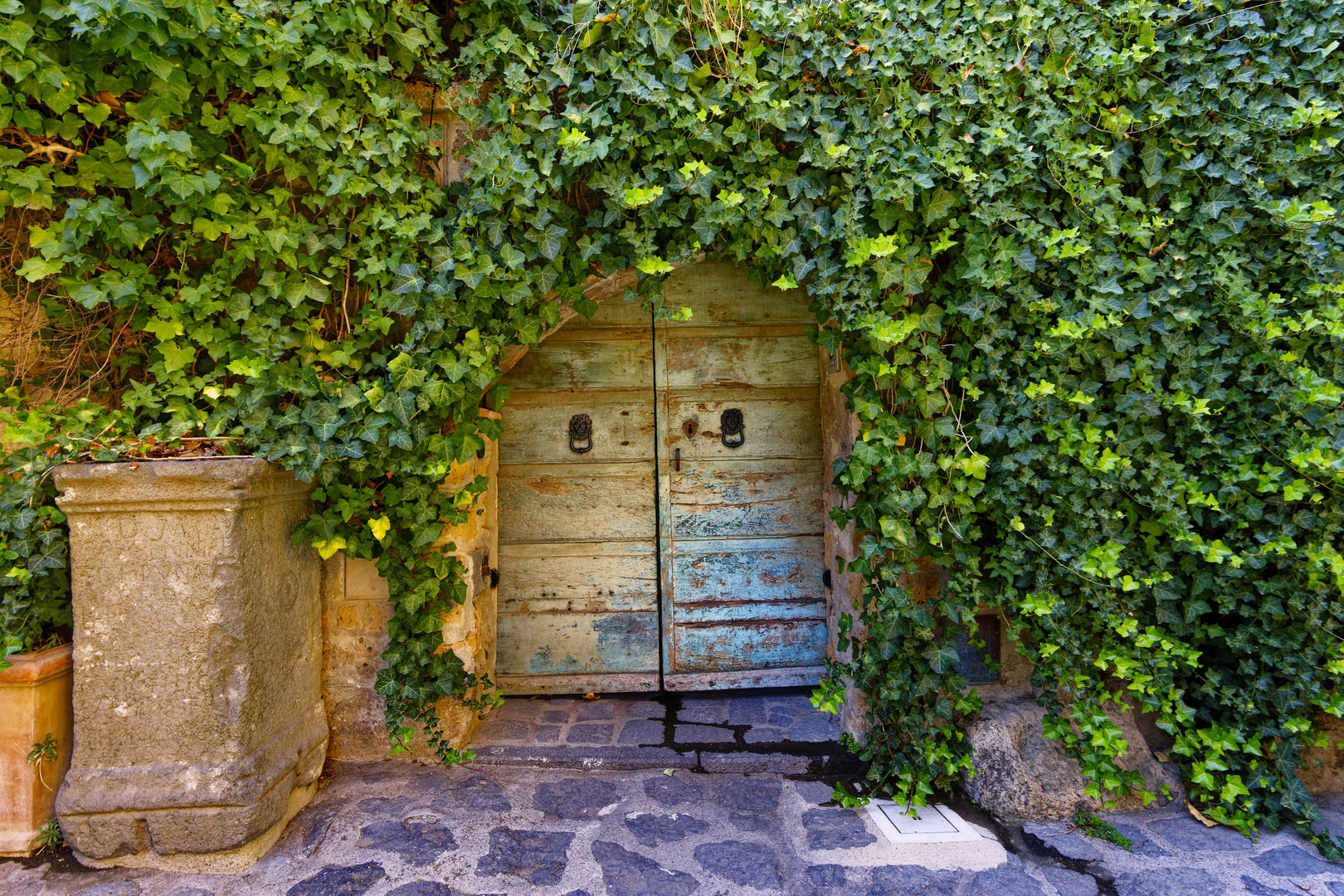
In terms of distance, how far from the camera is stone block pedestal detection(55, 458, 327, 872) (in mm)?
1952

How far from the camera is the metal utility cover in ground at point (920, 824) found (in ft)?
6.77

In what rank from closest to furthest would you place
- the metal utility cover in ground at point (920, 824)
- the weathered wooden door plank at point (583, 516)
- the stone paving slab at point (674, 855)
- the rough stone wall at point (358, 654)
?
the stone paving slab at point (674, 855) < the metal utility cover in ground at point (920, 824) < the rough stone wall at point (358, 654) < the weathered wooden door plank at point (583, 516)

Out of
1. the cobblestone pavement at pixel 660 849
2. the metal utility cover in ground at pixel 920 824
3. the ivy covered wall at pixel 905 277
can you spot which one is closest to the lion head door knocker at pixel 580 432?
the ivy covered wall at pixel 905 277

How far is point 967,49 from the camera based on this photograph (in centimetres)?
212

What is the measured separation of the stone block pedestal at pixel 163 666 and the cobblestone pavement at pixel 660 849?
13 centimetres

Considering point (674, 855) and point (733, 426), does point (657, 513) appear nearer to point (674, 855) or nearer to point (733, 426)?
point (733, 426)

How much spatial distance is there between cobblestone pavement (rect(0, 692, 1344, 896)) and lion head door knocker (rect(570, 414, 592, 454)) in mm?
1292

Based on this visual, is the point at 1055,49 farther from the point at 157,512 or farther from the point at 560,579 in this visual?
the point at 157,512

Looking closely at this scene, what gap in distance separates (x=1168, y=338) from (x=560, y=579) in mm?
2500

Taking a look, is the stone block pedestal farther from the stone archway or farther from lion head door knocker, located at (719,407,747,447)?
lion head door knocker, located at (719,407,747,447)

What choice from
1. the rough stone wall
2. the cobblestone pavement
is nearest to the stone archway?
the rough stone wall

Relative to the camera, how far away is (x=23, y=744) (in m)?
1.98

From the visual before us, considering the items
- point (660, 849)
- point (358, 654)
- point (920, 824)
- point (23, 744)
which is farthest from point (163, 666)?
point (920, 824)

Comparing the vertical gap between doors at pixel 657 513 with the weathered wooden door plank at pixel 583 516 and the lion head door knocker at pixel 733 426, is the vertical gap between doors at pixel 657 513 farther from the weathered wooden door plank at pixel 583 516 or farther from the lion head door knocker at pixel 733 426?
the lion head door knocker at pixel 733 426
